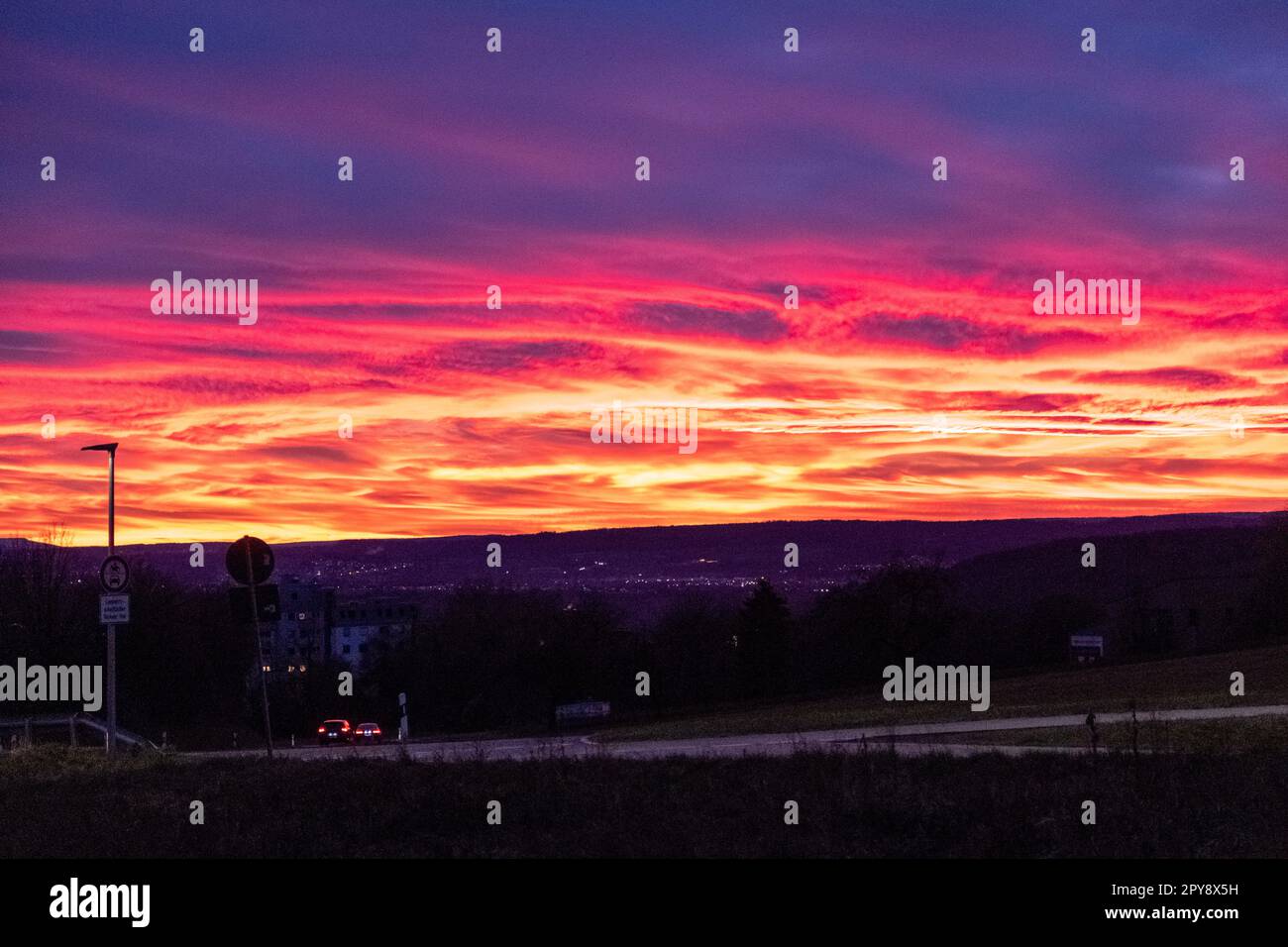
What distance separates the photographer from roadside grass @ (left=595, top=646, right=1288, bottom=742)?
93.2 ft

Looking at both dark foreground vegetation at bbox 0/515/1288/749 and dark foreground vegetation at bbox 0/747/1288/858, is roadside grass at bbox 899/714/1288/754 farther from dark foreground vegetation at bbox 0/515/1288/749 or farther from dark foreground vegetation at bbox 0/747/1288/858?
dark foreground vegetation at bbox 0/515/1288/749

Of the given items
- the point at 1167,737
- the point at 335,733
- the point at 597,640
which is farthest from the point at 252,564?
the point at 597,640

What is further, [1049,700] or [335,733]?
[335,733]

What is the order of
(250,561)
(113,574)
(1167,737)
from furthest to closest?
1. (113,574)
2. (250,561)
3. (1167,737)

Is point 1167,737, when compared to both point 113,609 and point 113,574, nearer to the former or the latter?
point 113,609

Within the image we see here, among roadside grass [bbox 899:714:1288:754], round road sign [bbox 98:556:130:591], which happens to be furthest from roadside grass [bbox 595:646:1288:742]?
round road sign [bbox 98:556:130:591]

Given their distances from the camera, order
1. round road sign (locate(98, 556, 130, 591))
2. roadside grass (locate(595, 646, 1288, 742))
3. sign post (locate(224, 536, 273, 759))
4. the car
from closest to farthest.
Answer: sign post (locate(224, 536, 273, 759))
round road sign (locate(98, 556, 130, 591))
roadside grass (locate(595, 646, 1288, 742))
the car

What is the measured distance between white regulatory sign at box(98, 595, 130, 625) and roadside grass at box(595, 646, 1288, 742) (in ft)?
31.5

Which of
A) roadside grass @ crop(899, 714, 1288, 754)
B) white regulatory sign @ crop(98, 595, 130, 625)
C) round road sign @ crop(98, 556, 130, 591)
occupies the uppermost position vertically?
round road sign @ crop(98, 556, 130, 591)

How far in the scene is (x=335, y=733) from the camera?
135ft

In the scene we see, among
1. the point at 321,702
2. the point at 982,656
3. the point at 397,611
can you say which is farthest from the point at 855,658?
the point at 397,611

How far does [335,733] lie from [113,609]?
772 inches

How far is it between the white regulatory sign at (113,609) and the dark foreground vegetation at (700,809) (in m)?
5.88
